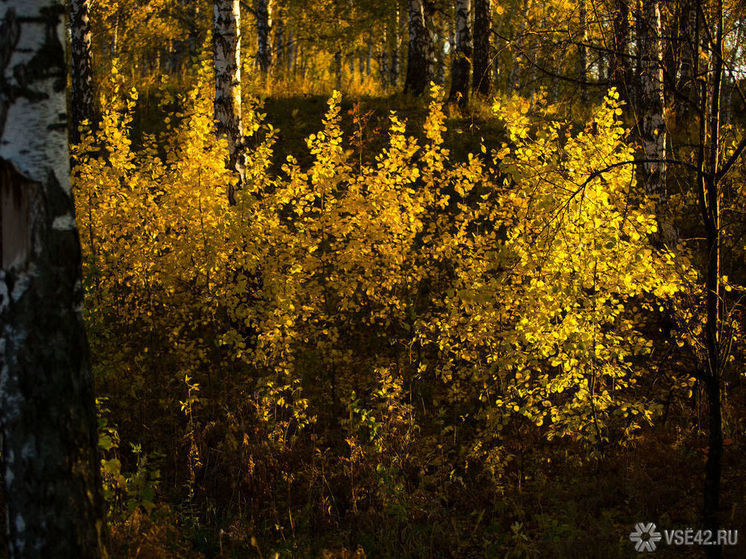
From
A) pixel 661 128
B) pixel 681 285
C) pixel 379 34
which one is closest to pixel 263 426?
pixel 681 285

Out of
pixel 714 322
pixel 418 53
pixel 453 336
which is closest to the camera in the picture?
pixel 714 322

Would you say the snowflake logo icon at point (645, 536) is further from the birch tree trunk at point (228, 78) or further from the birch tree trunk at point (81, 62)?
the birch tree trunk at point (81, 62)

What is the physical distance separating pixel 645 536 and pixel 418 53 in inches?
492

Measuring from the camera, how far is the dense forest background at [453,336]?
409 cm

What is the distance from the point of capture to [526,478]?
520 cm

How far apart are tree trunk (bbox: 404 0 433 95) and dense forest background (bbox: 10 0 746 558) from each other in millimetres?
6471

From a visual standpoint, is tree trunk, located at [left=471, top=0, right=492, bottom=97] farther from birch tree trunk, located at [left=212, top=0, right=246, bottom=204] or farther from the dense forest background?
birch tree trunk, located at [left=212, top=0, right=246, bottom=204]

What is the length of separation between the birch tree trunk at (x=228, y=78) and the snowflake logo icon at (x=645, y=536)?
5459 mm

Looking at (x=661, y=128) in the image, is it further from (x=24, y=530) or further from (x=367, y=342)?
(x=24, y=530)

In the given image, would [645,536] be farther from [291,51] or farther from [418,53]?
[291,51]

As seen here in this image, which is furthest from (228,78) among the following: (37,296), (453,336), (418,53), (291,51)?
(291,51)

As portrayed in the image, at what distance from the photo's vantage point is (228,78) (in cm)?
696

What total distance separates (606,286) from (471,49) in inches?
418

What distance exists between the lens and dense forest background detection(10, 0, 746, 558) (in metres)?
4.09
